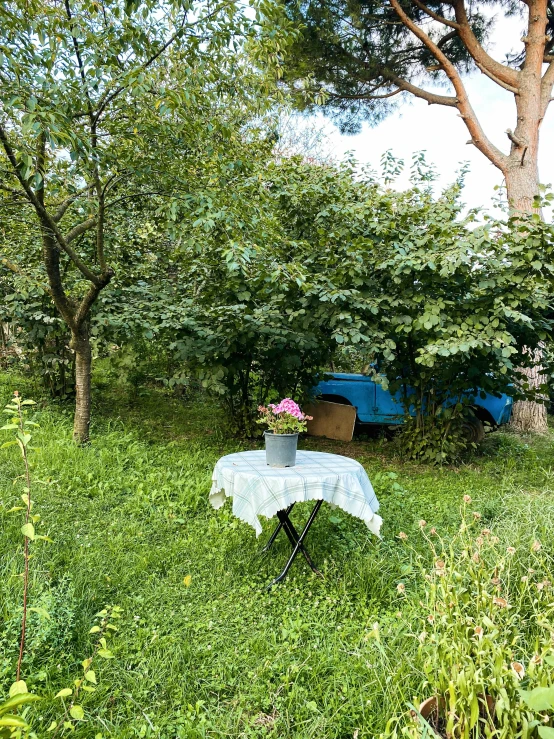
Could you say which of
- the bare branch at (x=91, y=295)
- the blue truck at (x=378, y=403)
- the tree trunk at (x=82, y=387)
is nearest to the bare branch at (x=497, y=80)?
the blue truck at (x=378, y=403)

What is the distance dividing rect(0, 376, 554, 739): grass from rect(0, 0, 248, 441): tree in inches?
79.3

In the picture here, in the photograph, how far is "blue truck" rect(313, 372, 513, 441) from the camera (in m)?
6.46

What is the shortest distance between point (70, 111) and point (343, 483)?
293cm

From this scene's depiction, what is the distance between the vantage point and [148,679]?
2121 mm

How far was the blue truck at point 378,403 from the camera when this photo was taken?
6.46 meters

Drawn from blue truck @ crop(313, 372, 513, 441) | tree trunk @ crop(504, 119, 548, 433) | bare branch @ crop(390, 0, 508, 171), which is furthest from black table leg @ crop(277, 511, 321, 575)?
bare branch @ crop(390, 0, 508, 171)

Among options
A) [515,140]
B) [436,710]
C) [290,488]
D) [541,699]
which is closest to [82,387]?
[290,488]

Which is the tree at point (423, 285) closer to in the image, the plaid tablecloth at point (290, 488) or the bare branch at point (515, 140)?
the plaid tablecloth at point (290, 488)

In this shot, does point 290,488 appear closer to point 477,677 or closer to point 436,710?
point 436,710

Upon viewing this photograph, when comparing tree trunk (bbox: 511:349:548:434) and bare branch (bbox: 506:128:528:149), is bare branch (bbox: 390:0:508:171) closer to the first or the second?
bare branch (bbox: 506:128:528:149)

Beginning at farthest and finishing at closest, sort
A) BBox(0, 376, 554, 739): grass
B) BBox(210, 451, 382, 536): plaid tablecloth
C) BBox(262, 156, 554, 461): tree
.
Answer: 1. BBox(262, 156, 554, 461): tree
2. BBox(210, 451, 382, 536): plaid tablecloth
3. BBox(0, 376, 554, 739): grass

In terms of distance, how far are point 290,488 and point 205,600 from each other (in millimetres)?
751

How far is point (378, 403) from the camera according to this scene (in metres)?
6.65

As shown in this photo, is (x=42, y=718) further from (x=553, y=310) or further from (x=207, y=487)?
(x=553, y=310)
